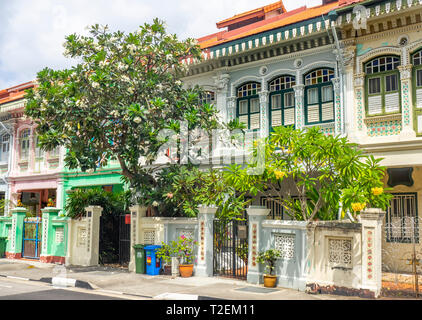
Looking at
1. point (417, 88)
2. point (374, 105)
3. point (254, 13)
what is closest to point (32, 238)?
point (254, 13)

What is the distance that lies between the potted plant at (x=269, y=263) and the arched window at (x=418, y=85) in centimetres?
593

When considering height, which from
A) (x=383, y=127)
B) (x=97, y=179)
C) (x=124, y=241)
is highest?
(x=383, y=127)

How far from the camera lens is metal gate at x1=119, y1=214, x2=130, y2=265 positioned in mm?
16766

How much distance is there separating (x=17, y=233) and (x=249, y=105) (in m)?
11.1

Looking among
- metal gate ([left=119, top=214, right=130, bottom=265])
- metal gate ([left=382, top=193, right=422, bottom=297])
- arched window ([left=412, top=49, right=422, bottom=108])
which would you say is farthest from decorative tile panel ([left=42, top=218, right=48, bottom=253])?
arched window ([left=412, top=49, right=422, bottom=108])

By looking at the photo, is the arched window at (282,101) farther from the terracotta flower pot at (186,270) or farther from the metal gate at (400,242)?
the terracotta flower pot at (186,270)

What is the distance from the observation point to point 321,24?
613 inches

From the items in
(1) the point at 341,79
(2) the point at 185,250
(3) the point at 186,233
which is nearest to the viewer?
(2) the point at 185,250

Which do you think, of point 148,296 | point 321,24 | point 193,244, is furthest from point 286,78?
point 148,296

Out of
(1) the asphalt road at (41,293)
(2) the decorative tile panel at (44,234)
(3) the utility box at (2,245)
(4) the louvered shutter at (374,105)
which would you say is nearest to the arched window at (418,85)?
(4) the louvered shutter at (374,105)

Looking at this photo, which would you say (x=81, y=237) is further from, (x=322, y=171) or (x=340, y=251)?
(x=340, y=251)

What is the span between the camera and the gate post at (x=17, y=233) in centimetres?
1984

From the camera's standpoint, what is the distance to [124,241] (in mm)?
16891

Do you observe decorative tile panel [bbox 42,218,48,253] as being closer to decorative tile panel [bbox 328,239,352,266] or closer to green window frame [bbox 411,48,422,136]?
decorative tile panel [bbox 328,239,352,266]
